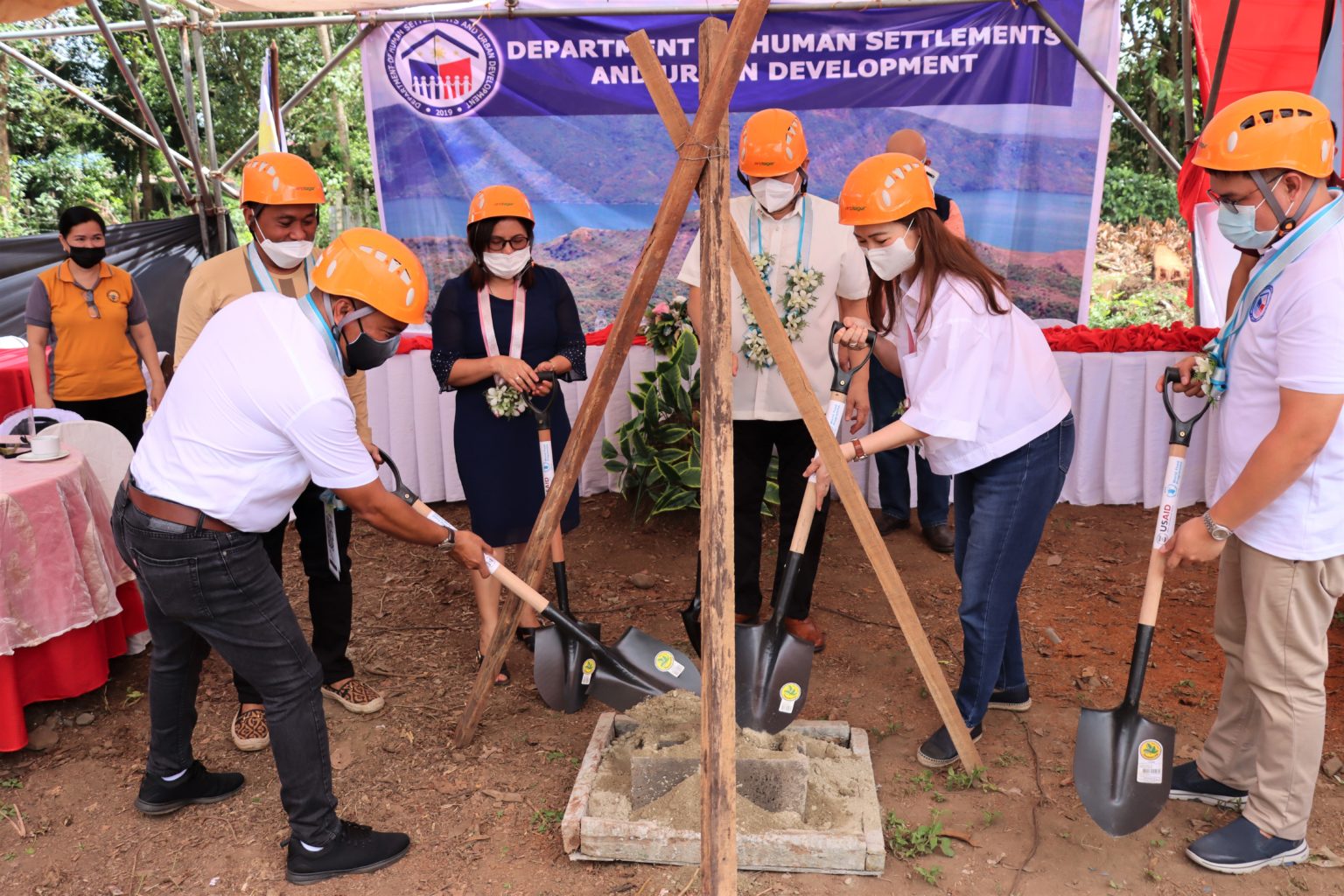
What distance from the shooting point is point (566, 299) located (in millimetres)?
3791

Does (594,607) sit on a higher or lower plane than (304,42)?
lower

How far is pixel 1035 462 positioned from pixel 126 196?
58.2ft

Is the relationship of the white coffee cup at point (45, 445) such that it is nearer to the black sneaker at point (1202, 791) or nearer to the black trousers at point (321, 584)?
the black trousers at point (321, 584)

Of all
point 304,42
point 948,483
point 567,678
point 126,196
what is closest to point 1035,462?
point 567,678

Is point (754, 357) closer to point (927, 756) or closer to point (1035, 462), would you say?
point (1035, 462)

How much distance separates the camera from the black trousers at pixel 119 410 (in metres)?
4.76

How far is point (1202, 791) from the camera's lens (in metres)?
3.00

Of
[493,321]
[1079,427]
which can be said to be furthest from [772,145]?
[1079,427]

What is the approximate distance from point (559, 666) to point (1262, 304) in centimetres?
216

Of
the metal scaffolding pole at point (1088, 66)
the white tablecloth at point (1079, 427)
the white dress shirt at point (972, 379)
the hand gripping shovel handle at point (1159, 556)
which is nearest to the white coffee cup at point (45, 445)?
the white tablecloth at point (1079, 427)

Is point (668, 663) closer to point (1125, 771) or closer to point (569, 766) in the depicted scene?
point (569, 766)

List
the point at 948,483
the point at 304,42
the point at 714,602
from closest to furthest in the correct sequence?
the point at 714,602 < the point at 948,483 < the point at 304,42

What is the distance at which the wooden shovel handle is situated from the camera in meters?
2.67

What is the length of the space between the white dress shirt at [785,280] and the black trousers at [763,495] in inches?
3.6
